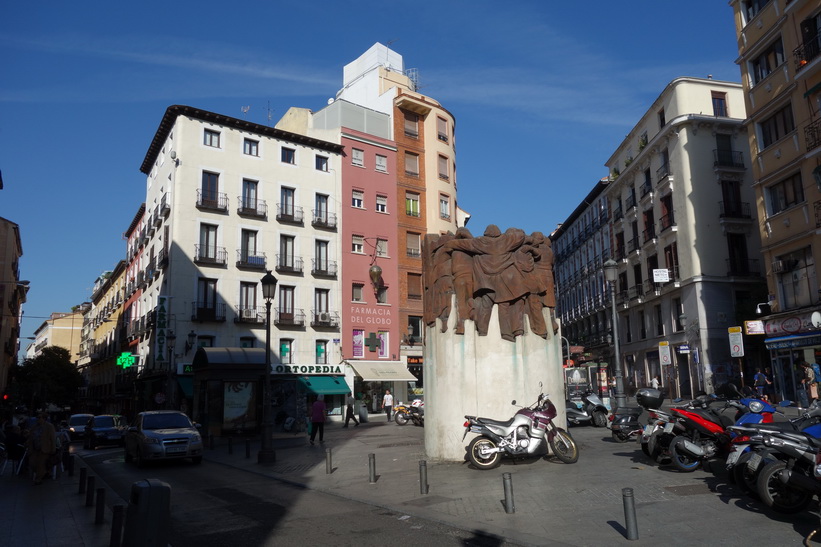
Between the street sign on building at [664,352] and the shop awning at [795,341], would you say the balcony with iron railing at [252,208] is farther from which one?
the shop awning at [795,341]

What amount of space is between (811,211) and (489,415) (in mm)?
18397

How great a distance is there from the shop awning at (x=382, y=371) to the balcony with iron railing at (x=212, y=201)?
11.6 metres

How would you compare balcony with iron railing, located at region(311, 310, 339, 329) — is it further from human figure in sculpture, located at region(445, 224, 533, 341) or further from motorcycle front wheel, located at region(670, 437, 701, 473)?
motorcycle front wheel, located at region(670, 437, 701, 473)

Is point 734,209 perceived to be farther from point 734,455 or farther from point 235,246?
point 734,455

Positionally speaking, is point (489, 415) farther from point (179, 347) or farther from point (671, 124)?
point (671, 124)

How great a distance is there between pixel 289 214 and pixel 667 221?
76.3ft

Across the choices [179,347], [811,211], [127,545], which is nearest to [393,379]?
[179,347]

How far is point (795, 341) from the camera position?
25.4m

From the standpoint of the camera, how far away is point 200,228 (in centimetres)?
3506

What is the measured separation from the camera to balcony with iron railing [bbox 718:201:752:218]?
118 feet

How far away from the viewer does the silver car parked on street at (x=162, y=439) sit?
17.0 metres

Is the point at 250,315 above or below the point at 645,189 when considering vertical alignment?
below

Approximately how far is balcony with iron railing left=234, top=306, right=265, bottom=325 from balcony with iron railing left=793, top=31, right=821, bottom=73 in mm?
27997

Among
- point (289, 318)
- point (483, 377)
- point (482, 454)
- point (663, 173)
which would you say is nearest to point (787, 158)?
point (663, 173)
